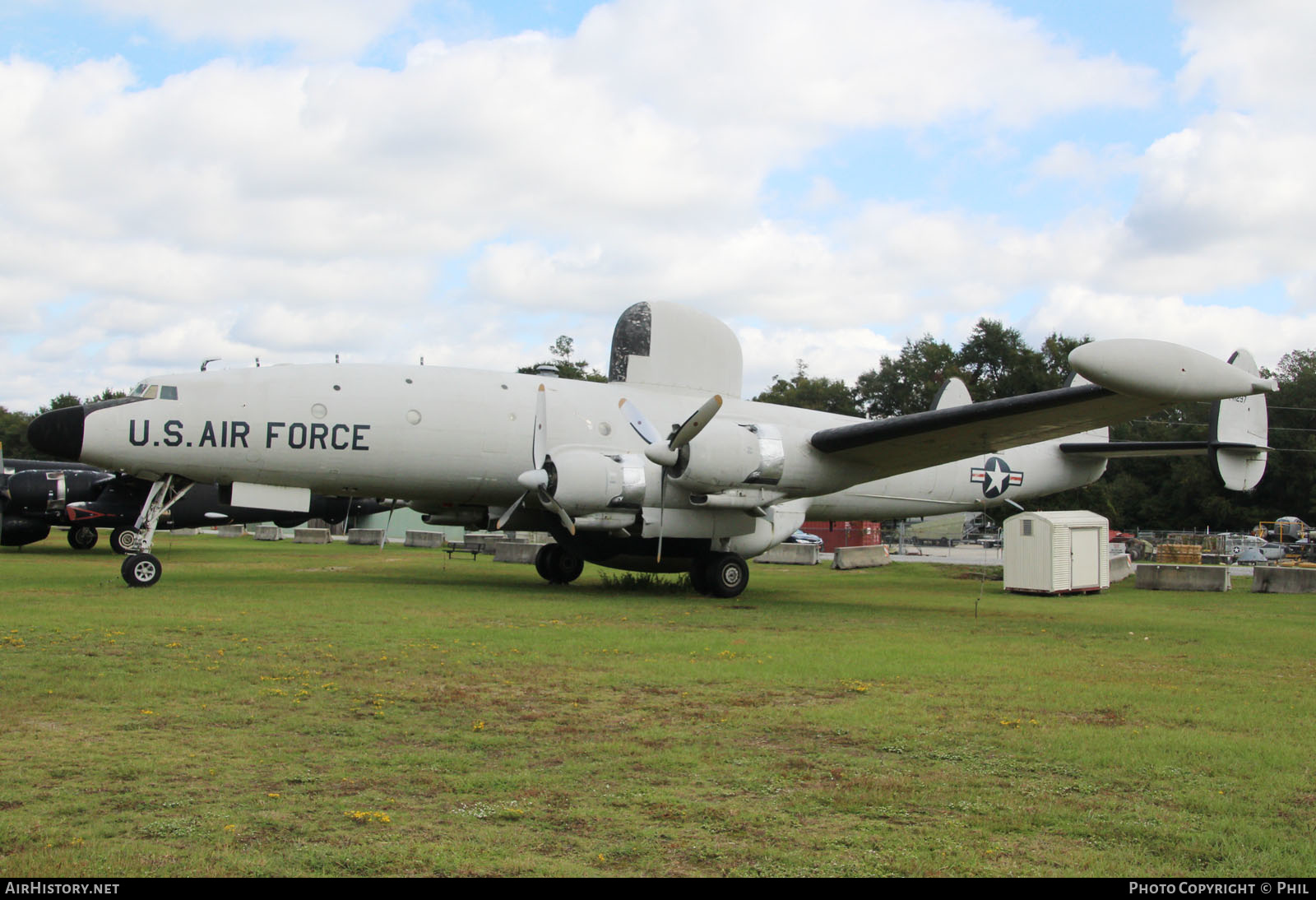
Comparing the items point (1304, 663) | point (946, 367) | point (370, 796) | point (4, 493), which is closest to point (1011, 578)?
point (1304, 663)

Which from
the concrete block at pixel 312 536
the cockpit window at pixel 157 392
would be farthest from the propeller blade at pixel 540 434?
the concrete block at pixel 312 536

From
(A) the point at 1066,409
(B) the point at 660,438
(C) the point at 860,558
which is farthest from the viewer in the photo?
(C) the point at 860,558

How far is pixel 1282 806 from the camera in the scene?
4.73 meters

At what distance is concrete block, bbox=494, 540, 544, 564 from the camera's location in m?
28.3

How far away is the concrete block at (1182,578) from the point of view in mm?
20984

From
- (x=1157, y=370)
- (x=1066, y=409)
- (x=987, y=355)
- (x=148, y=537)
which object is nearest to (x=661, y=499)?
(x=1066, y=409)

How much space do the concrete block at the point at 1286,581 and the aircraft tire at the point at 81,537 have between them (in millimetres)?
30465

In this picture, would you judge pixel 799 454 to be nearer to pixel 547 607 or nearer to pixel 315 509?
pixel 547 607

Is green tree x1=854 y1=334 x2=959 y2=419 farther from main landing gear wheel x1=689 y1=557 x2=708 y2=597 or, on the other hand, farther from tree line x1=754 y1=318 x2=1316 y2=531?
main landing gear wheel x1=689 y1=557 x2=708 y2=597

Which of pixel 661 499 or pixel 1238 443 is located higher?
pixel 1238 443

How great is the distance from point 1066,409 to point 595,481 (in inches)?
280

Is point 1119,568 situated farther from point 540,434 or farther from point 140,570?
point 140,570

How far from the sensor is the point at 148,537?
50.8ft

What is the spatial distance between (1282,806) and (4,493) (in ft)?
99.6
